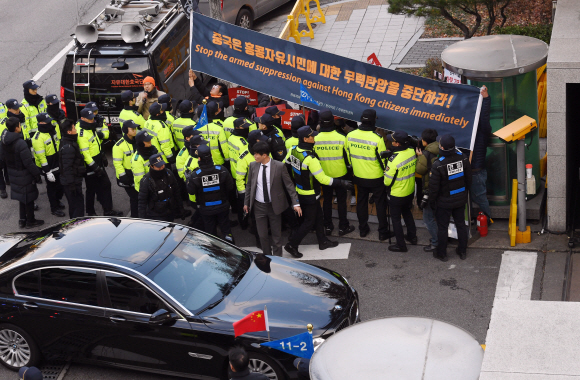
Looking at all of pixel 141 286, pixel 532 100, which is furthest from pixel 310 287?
pixel 532 100

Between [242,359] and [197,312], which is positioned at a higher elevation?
[242,359]

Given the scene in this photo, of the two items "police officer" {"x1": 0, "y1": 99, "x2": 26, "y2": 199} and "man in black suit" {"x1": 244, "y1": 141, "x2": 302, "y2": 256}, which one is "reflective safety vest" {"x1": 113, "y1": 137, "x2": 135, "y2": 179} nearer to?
"police officer" {"x1": 0, "y1": 99, "x2": 26, "y2": 199}

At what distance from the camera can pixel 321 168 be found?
385 inches

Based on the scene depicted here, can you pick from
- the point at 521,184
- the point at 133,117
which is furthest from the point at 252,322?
the point at 133,117

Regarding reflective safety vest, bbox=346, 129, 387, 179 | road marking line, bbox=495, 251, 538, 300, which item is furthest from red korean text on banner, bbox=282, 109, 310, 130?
road marking line, bbox=495, 251, 538, 300

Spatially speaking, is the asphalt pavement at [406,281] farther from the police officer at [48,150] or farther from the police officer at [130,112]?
the police officer at [130,112]

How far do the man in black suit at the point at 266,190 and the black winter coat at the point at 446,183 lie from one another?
183 cm

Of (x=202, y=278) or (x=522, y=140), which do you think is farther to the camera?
(x=522, y=140)

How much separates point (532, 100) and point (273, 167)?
3.96 metres

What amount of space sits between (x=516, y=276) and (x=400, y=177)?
6.56ft

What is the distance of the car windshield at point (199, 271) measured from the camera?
7391 millimetres

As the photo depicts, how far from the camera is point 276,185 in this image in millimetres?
9633

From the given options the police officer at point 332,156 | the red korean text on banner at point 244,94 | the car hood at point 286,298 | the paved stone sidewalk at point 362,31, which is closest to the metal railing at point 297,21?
the paved stone sidewalk at point 362,31

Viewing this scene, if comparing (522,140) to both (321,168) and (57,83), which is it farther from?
(57,83)
